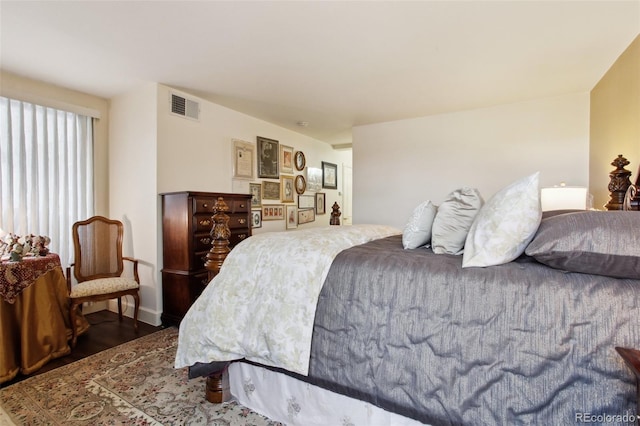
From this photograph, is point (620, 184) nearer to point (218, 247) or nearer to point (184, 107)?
point (218, 247)

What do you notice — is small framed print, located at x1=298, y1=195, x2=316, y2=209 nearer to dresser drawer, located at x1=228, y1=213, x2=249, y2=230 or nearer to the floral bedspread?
dresser drawer, located at x1=228, y1=213, x2=249, y2=230

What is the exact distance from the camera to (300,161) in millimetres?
5008

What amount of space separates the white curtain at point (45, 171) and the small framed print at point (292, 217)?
2.51 metres

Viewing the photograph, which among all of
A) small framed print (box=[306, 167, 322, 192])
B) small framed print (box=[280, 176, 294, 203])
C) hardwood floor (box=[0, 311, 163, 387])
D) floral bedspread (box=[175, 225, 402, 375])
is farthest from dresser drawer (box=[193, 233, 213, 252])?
small framed print (box=[306, 167, 322, 192])

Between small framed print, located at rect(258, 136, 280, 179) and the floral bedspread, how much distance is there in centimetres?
272

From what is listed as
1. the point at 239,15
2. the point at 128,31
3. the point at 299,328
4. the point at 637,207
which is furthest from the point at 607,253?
the point at 128,31

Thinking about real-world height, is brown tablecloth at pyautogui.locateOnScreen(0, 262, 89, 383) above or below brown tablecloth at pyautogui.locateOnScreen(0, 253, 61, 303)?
below

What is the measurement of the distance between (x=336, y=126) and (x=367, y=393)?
3.98 metres

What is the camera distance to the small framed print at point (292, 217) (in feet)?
15.7

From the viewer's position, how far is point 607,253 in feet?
3.02

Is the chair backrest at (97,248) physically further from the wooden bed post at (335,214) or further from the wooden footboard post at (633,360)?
the wooden footboard post at (633,360)

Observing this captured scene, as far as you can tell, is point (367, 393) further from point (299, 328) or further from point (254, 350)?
point (254, 350)

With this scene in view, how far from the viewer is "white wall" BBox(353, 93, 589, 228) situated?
3.29 m

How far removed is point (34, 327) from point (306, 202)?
3.71 metres
